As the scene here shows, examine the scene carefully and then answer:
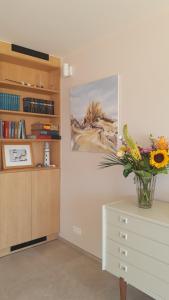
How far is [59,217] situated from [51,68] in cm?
201

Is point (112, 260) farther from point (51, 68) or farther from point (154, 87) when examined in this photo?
point (51, 68)

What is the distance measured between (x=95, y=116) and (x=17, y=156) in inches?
44.6

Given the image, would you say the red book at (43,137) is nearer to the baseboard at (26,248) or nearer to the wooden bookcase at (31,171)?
the wooden bookcase at (31,171)

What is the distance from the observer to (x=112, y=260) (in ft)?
6.20

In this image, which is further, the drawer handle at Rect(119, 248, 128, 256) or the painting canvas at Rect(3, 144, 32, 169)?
the painting canvas at Rect(3, 144, 32, 169)

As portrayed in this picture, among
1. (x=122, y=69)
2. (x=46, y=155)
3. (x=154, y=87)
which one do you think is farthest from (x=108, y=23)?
(x=46, y=155)

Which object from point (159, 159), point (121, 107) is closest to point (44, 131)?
point (121, 107)

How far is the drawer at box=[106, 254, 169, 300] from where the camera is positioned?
156 centimetres

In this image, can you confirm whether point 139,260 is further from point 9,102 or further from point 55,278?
point 9,102

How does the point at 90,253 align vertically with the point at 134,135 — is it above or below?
below

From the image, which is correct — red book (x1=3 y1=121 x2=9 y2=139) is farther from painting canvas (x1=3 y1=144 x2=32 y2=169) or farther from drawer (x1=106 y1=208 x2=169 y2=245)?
Answer: drawer (x1=106 y1=208 x2=169 y2=245)

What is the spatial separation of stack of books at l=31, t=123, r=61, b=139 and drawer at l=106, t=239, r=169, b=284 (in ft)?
5.36

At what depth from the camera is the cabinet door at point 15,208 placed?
2.74 meters

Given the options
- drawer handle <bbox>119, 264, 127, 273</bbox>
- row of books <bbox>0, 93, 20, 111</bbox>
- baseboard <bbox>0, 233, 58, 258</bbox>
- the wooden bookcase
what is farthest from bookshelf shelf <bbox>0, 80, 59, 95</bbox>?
Answer: drawer handle <bbox>119, 264, 127, 273</bbox>
